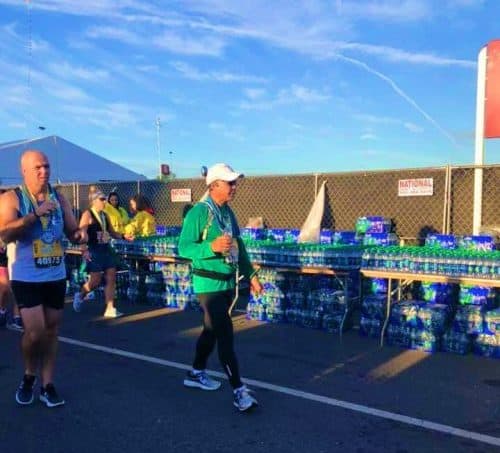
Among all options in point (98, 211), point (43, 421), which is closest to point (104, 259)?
point (98, 211)

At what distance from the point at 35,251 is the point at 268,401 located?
2.26 metres

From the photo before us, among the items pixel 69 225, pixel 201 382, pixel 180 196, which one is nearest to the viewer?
pixel 69 225

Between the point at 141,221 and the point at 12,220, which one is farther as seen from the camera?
the point at 141,221

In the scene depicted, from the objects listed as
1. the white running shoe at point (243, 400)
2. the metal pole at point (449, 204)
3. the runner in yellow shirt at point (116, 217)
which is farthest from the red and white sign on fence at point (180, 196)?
the white running shoe at point (243, 400)

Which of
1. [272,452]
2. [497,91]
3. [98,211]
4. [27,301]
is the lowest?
[272,452]

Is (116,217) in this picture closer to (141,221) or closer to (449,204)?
(141,221)

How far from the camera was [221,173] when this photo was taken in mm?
4602

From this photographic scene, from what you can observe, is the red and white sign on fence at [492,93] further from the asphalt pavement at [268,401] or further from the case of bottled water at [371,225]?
the asphalt pavement at [268,401]

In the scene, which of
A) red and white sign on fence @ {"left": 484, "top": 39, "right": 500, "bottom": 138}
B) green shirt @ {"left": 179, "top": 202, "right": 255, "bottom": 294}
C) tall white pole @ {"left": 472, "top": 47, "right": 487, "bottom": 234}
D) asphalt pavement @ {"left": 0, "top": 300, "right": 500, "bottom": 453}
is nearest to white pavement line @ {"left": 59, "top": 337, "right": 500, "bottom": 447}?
asphalt pavement @ {"left": 0, "top": 300, "right": 500, "bottom": 453}

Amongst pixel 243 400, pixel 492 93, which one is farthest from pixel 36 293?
pixel 492 93

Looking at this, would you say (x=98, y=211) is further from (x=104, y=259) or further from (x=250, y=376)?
(x=250, y=376)

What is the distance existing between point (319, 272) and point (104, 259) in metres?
3.41

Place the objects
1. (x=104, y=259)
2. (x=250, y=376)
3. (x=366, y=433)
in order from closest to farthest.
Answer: (x=366, y=433)
(x=250, y=376)
(x=104, y=259)

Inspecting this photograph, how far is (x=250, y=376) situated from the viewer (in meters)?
5.44
